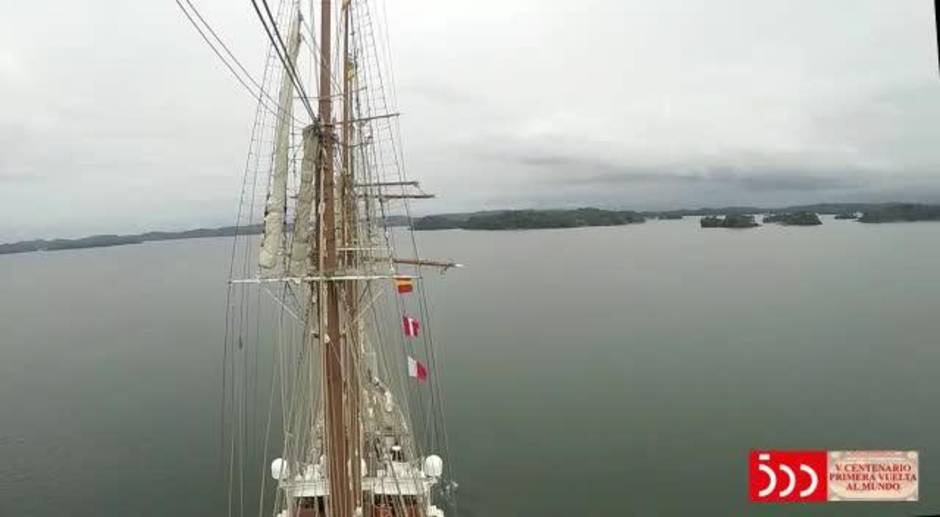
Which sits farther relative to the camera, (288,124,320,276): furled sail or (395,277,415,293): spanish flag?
(395,277,415,293): spanish flag

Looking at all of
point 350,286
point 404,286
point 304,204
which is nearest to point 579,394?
point 404,286

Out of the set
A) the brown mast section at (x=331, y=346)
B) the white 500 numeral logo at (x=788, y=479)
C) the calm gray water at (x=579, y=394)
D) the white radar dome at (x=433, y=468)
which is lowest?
the calm gray water at (x=579, y=394)

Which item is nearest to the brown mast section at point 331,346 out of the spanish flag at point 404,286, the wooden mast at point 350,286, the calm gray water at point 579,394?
the wooden mast at point 350,286

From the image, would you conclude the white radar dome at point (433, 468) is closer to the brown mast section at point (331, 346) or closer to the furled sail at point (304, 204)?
the brown mast section at point (331, 346)

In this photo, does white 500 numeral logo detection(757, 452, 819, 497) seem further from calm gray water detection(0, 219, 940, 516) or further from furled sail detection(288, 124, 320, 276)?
calm gray water detection(0, 219, 940, 516)

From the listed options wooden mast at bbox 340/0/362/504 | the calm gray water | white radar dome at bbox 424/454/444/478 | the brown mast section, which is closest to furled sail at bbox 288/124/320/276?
the brown mast section

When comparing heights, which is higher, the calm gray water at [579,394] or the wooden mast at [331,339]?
the wooden mast at [331,339]

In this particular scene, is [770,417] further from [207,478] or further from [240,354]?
[240,354]
